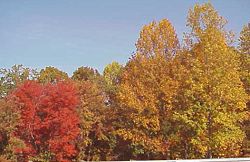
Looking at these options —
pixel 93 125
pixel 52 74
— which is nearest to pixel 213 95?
pixel 93 125

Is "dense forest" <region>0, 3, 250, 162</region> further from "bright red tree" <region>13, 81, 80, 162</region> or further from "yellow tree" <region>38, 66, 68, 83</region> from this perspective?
"yellow tree" <region>38, 66, 68, 83</region>

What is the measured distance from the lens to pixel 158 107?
3369 centimetres

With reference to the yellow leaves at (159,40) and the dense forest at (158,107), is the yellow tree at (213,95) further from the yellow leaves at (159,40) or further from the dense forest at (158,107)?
the yellow leaves at (159,40)

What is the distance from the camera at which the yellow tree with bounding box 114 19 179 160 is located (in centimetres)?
3306

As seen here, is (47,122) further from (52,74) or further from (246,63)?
(52,74)

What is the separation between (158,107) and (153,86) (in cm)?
186

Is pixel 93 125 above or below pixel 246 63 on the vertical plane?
below

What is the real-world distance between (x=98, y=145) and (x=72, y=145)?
8.31 m

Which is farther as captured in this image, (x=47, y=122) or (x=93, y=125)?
(x=93, y=125)

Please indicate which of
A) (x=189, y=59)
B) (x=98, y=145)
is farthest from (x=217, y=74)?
(x=98, y=145)

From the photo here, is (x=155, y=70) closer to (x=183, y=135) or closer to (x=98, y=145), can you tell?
(x=183, y=135)

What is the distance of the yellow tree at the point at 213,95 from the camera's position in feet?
88.8

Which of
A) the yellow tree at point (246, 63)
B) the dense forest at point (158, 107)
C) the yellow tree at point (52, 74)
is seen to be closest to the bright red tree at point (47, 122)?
the dense forest at point (158, 107)

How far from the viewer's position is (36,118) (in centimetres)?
3741
